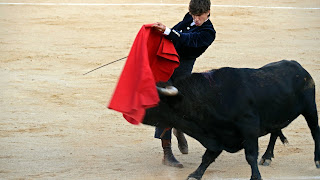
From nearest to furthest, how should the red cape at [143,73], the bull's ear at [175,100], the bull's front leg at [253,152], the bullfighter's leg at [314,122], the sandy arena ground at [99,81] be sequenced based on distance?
the red cape at [143,73] < the bull's ear at [175,100] < the bull's front leg at [253,152] < the bullfighter's leg at [314,122] < the sandy arena ground at [99,81]

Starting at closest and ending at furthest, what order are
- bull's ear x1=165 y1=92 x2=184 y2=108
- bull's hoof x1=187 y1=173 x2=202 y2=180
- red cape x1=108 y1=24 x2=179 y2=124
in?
1. red cape x1=108 y1=24 x2=179 y2=124
2. bull's ear x1=165 y1=92 x2=184 y2=108
3. bull's hoof x1=187 y1=173 x2=202 y2=180

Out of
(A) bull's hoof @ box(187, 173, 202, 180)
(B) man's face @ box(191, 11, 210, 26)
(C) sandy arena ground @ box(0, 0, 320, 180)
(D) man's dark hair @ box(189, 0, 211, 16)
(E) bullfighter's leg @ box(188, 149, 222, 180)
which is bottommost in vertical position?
(C) sandy arena ground @ box(0, 0, 320, 180)

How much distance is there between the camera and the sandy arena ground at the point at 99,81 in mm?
5809

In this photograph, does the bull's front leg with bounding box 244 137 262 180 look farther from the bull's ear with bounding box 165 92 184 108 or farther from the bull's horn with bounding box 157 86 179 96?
the bull's horn with bounding box 157 86 179 96

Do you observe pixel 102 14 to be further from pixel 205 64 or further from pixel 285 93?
pixel 285 93

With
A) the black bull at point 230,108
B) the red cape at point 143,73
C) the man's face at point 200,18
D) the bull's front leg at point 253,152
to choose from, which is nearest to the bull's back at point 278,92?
the black bull at point 230,108

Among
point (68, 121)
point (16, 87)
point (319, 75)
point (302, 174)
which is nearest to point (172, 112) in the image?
point (302, 174)

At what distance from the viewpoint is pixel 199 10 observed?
4.96 meters

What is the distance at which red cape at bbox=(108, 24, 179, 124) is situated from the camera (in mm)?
4625

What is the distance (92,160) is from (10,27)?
654 centimetres

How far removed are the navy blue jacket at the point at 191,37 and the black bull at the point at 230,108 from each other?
0.22 metres

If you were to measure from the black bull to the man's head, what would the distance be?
1.46 ft

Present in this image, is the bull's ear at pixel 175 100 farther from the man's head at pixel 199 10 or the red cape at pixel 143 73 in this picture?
Answer: the man's head at pixel 199 10

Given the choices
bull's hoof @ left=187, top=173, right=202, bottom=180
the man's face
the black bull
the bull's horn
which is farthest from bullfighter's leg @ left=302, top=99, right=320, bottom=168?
the bull's horn
